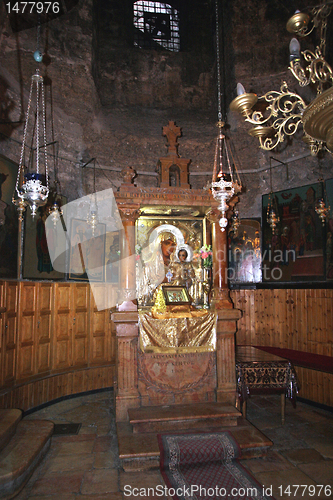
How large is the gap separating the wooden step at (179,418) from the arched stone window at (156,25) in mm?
9182

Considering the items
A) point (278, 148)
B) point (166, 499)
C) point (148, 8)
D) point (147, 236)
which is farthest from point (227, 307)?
point (148, 8)

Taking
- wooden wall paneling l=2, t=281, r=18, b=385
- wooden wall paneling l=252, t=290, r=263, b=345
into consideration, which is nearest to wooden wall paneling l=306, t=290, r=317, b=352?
wooden wall paneling l=252, t=290, r=263, b=345

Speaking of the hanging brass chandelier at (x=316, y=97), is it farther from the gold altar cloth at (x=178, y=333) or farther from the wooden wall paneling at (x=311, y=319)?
the wooden wall paneling at (x=311, y=319)

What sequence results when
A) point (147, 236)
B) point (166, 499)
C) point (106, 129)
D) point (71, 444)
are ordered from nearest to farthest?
point (166, 499)
point (71, 444)
point (147, 236)
point (106, 129)

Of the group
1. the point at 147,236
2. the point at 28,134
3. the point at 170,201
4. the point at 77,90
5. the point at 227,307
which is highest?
the point at 77,90

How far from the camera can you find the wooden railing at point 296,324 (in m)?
6.49

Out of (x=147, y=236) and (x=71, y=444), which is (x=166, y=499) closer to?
(x=71, y=444)

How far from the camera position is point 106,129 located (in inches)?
344

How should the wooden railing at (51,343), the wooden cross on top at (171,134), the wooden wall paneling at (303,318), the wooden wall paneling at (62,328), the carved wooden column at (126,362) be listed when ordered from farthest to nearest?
1. the wooden wall paneling at (303,318)
2. the wooden wall paneling at (62,328)
3. the wooden cross on top at (171,134)
4. the wooden railing at (51,343)
5. the carved wooden column at (126,362)

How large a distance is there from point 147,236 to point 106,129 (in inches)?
143

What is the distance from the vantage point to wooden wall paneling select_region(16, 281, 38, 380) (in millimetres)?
5961

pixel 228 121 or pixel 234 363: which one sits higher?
pixel 228 121

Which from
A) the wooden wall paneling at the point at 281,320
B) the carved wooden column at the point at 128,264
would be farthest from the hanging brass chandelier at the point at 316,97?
the wooden wall paneling at the point at 281,320

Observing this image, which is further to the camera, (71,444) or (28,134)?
(28,134)
